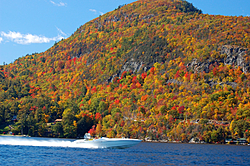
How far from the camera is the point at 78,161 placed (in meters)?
58.5

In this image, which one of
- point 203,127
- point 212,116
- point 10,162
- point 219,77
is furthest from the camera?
point 219,77

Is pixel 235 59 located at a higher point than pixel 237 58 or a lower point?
lower

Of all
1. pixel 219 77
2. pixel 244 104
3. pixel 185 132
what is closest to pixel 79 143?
pixel 185 132

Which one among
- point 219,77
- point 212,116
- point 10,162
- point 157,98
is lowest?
point 10,162

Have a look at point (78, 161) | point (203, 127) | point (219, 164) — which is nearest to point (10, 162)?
point (78, 161)

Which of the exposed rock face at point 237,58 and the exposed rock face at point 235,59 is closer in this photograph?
the exposed rock face at point 237,58

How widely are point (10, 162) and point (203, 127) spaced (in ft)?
361

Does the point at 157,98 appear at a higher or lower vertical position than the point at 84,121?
higher

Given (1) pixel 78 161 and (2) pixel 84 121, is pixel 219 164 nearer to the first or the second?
(1) pixel 78 161

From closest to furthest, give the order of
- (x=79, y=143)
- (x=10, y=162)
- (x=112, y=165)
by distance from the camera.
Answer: (x=112, y=165), (x=10, y=162), (x=79, y=143)

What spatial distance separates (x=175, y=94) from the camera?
194m

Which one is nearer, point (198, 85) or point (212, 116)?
point (212, 116)

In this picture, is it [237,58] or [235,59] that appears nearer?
[237,58]

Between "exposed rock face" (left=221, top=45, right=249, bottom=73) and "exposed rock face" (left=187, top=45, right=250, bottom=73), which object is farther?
"exposed rock face" (left=187, top=45, right=250, bottom=73)
